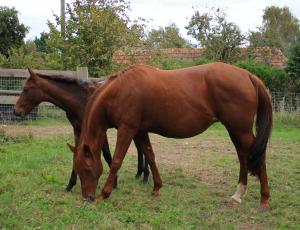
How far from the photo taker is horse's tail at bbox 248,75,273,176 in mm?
5234

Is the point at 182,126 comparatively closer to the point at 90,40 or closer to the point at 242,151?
the point at 242,151

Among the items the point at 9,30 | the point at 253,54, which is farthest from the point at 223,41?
the point at 9,30

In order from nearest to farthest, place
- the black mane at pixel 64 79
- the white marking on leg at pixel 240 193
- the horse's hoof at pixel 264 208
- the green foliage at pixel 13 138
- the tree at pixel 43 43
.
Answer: the horse's hoof at pixel 264 208 < the white marking on leg at pixel 240 193 < the black mane at pixel 64 79 < the green foliage at pixel 13 138 < the tree at pixel 43 43

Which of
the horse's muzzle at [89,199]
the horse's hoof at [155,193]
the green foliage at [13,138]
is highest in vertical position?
the horse's muzzle at [89,199]

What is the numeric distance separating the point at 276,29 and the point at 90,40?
21.8 m

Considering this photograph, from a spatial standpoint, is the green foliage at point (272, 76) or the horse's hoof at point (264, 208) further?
the green foliage at point (272, 76)

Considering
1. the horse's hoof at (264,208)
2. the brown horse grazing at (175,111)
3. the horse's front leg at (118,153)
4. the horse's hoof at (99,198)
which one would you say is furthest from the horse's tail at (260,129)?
the horse's hoof at (99,198)

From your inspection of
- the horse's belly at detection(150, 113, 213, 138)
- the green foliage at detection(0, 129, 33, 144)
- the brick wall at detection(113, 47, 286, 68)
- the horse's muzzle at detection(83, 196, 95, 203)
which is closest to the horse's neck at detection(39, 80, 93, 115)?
the horse's belly at detection(150, 113, 213, 138)

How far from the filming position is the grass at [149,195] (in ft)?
15.0

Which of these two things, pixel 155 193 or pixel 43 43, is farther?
pixel 43 43

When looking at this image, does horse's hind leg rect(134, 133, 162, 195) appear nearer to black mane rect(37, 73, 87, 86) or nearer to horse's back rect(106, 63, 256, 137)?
horse's back rect(106, 63, 256, 137)

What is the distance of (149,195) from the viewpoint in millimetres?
5762

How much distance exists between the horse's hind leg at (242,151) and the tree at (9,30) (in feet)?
56.6

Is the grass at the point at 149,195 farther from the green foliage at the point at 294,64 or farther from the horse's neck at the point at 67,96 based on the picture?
the green foliage at the point at 294,64
